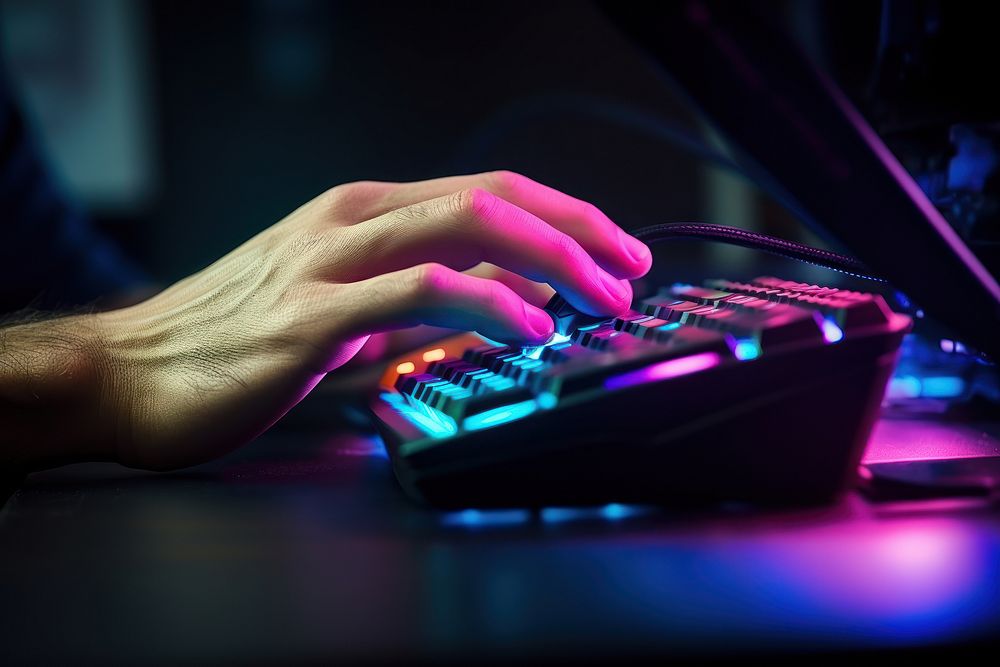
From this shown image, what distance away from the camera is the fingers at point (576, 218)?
0.47 m

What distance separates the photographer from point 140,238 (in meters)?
2.49

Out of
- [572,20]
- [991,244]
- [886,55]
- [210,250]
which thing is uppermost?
[572,20]

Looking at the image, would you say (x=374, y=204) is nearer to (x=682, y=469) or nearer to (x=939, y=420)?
(x=682, y=469)

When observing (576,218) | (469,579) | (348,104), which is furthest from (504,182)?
(348,104)

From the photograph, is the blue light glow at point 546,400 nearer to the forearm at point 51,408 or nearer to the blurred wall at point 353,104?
the forearm at point 51,408

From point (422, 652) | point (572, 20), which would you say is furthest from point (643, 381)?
point (572, 20)

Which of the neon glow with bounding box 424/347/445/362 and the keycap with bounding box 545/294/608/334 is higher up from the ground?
the keycap with bounding box 545/294/608/334

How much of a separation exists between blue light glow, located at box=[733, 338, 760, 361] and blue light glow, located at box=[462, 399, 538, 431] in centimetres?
9

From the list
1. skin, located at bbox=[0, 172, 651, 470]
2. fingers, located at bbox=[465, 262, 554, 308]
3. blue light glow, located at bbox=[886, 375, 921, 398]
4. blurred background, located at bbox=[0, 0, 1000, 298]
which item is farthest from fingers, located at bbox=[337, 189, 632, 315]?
blurred background, located at bbox=[0, 0, 1000, 298]

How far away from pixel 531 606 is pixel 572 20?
239cm

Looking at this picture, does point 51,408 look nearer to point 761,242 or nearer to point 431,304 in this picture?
point 431,304

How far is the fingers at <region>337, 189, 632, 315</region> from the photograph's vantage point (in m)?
0.43

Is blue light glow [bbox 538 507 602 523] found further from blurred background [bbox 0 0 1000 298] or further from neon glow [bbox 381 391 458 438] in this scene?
blurred background [bbox 0 0 1000 298]

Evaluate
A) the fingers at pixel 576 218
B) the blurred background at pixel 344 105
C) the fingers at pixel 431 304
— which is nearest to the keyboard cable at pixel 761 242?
the fingers at pixel 576 218
